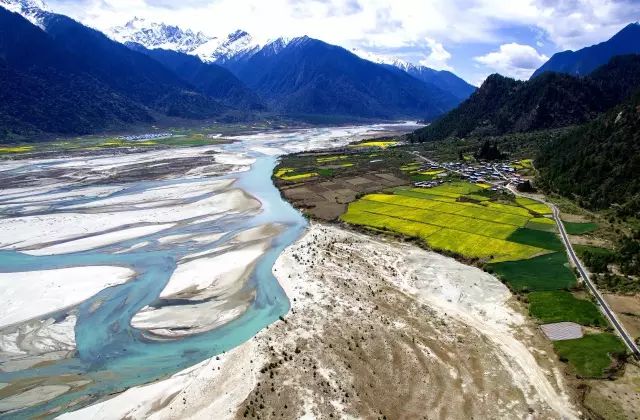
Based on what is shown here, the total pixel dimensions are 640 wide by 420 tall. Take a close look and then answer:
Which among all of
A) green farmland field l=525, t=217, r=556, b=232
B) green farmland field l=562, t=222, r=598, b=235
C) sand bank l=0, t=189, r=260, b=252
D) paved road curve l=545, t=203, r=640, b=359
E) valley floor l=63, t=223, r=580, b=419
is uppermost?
green farmland field l=562, t=222, r=598, b=235

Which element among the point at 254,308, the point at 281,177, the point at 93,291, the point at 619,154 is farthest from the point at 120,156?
the point at 619,154

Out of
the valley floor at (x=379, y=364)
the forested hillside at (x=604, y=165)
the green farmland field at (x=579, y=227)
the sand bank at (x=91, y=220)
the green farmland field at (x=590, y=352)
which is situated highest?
the forested hillside at (x=604, y=165)

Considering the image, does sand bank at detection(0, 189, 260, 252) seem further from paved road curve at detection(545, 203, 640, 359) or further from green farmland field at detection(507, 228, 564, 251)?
paved road curve at detection(545, 203, 640, 359)

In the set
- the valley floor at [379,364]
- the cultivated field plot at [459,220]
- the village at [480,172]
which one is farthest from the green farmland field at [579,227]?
the village at [480,172]

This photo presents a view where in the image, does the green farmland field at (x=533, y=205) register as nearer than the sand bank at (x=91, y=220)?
No

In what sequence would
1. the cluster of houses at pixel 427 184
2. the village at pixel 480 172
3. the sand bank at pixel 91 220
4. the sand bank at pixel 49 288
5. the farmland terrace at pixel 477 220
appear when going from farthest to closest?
the village at pixel 480 172, the cluster of houses at pixel 427 184, the sand bank at pixel 91 220, the sand bank at pixel 49 288, the farmland terrace at pixel 477 220

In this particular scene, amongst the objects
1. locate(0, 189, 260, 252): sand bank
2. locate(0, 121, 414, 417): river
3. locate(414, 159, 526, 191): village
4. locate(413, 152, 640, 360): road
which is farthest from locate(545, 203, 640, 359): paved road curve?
locate(0, 189, 260, 252): sand bank

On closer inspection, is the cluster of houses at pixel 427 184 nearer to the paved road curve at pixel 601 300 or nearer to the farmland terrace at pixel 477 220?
the farmland terrace at pixel 477 220
